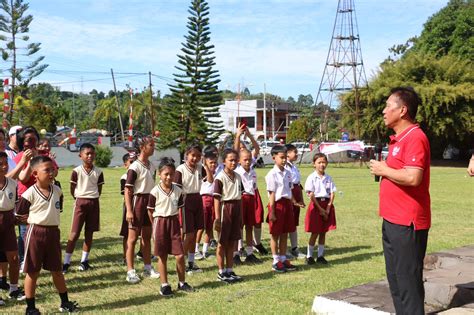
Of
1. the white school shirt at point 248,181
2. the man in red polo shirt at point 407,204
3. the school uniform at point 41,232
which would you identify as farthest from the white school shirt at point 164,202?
the man in red polo shirt at point 407,204

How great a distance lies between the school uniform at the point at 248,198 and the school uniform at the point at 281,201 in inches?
19.5

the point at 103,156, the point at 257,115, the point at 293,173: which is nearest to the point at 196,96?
the point at 103,156

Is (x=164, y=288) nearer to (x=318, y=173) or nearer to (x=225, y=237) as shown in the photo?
(x=225, y=237)

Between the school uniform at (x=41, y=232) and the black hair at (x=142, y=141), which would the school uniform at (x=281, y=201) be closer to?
the black hair at (x=142, y=141)

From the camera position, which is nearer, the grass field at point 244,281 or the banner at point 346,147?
the grass field at point 244,281

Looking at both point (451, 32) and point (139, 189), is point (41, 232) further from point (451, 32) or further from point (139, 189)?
point (451, 32)

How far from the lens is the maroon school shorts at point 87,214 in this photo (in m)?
6.16

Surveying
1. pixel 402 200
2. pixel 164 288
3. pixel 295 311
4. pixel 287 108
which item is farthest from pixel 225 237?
pixel 287 108

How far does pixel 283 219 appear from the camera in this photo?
20.8ft

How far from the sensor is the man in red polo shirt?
130 inches

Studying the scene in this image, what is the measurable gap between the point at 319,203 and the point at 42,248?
3.41m

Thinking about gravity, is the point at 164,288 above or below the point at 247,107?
below

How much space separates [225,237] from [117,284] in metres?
1.19

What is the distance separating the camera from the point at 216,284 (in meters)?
5.52
